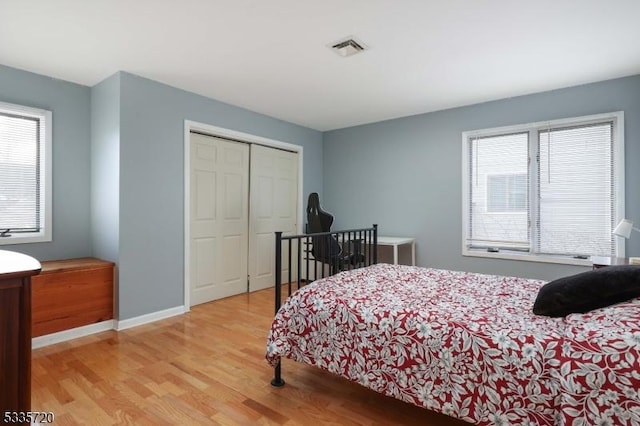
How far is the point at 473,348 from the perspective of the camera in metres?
1.42

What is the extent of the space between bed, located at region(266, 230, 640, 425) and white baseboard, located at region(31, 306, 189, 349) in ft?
6.12

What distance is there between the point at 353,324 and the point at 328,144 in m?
4.09

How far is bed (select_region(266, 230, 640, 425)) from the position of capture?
1.17 metres

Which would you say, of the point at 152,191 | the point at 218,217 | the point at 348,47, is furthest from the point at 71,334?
the point at 348,47

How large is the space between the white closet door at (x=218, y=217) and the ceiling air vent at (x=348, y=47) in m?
1.96

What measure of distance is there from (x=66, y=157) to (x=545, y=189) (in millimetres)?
4943

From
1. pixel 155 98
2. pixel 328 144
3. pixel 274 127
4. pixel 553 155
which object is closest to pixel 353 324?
pixel 155 98

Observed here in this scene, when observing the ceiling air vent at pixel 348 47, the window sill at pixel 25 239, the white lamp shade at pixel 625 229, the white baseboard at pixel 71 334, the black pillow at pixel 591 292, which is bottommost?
the white baseboard at pixel 71 334

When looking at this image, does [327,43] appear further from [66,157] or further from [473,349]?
[66,157]

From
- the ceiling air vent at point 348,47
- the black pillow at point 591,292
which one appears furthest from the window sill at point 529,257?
the ceiling air vent at point 348,47

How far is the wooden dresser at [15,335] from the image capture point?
1.00 m

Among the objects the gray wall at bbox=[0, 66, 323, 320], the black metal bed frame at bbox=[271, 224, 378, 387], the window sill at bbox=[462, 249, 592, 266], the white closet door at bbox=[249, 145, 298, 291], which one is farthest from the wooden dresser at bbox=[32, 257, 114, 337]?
the window sill at bbox=[462, 249, 592, 266]

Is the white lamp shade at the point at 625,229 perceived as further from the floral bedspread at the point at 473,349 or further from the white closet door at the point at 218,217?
the white closet door at the point at 218,217

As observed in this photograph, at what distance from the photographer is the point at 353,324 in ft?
5.87
